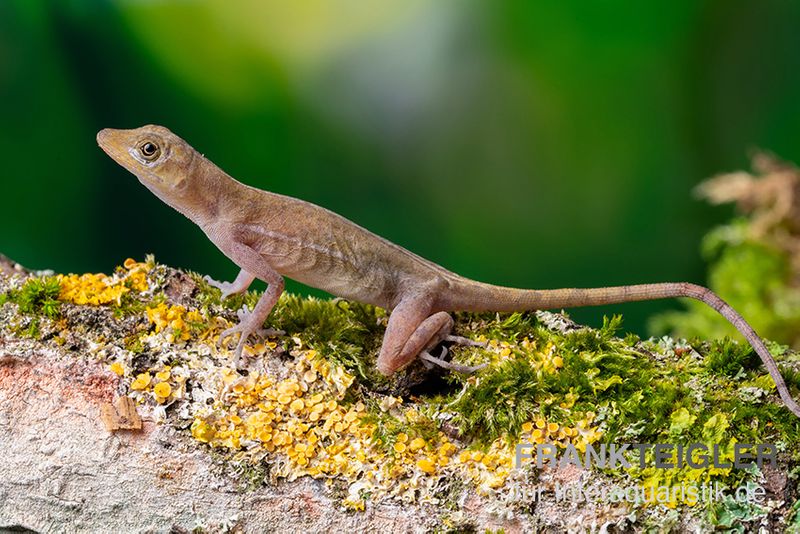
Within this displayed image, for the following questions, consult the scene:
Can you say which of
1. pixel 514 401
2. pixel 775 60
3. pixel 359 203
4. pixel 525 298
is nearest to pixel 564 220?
pixel 359 203

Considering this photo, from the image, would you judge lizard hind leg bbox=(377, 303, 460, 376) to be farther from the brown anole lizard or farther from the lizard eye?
the lizard eye

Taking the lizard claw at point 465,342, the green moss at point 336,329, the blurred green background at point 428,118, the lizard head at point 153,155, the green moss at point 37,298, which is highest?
the blurred green background at point 428,118

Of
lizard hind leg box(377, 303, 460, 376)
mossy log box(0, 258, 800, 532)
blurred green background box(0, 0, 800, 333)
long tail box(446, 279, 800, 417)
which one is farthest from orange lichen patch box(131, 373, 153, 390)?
blurred green background box(0, 0, 800, 333)

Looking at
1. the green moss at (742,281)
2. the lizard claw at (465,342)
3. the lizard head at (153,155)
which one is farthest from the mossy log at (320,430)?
the green moss at (742,281)

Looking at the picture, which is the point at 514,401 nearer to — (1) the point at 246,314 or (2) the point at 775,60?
(1) the point at 246,314

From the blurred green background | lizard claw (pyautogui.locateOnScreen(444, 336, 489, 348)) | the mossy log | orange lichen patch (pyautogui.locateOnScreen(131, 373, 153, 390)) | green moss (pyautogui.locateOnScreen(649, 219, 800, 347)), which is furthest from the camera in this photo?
green moss (pyautogui.locateOnScreen(649, 219, 800, 347))

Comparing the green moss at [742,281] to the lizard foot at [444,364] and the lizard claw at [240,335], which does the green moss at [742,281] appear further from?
the lizard claw at [240,335]

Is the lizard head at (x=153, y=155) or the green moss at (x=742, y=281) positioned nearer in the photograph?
the lizard head at (x=153, y=155)
